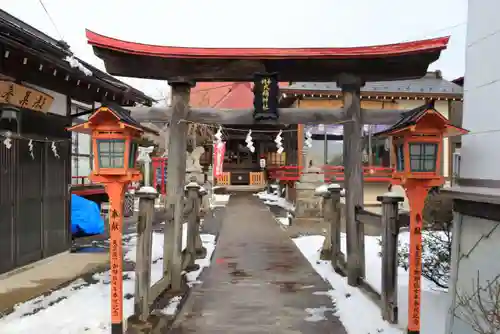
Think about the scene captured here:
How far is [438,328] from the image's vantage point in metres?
6.02

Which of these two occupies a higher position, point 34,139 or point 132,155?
point 34,139

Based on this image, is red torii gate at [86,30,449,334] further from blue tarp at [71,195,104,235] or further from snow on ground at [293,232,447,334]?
blue tarp at [71,195,104,235]

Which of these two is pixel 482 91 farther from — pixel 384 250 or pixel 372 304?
pixel 372 304

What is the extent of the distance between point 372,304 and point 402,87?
17934 millimetres

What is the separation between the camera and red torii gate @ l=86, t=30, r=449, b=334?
23.7 ft

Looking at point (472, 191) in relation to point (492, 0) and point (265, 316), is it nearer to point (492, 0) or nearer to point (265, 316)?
point (492, 0)

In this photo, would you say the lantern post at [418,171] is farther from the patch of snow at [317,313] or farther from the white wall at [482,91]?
the patch of snow at [317,313]

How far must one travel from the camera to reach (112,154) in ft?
16.4

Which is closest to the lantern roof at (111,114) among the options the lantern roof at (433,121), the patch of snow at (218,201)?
the lantern roof at (433,121)

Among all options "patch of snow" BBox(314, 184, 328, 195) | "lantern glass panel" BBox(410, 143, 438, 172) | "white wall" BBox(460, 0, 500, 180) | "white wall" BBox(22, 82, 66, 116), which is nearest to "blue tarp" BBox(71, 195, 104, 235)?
"white wall" BBox(22, 82, 66, 116)

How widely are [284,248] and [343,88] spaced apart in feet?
17.6

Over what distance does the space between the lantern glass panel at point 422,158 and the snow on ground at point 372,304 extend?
1980 mm

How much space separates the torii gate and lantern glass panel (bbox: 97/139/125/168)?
87.8 inches

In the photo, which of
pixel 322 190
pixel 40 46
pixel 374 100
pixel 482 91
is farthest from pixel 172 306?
pixel 374 100
